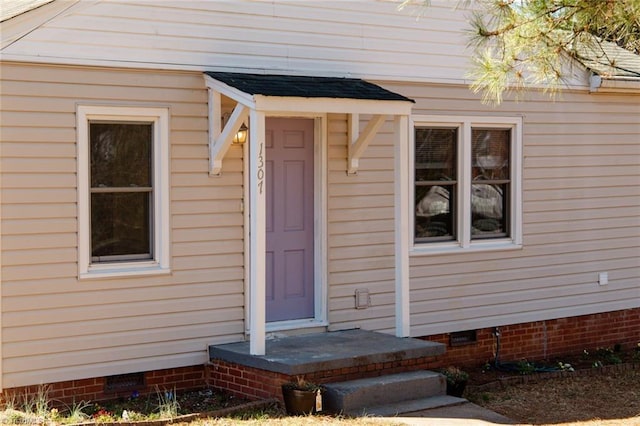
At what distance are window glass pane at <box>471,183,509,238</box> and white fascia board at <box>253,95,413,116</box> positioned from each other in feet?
8.01

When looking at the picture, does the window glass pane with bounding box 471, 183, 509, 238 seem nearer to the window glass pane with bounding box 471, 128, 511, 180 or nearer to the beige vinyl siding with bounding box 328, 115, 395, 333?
the window glass pane with bounding box 471, 128, 511, 180

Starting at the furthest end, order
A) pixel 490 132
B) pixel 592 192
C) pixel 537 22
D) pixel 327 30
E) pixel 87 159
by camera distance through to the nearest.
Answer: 1. pixel 592 192
2. pixel 490 132
3. pixel 327 30
4. pixel 87 159
5. pixel 537 22

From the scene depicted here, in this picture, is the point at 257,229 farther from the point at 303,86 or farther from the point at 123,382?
the point at 123,382

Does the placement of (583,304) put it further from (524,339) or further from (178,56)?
(178,56)

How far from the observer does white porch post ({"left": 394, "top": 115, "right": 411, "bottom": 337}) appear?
1014 cm

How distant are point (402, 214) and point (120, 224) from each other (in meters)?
2.84

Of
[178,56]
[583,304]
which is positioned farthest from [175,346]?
[583,304]

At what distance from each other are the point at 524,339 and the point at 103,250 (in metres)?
5.75

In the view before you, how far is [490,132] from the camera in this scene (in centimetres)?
1212

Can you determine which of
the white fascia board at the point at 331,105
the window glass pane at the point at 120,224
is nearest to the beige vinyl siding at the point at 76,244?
the window glass pane at the point at 120,224

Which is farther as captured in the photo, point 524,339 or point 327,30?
point 524,339

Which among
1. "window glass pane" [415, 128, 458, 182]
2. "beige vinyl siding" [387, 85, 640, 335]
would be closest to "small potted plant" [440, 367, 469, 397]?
"beige vinyl siding" [387, 85, 640, 335]

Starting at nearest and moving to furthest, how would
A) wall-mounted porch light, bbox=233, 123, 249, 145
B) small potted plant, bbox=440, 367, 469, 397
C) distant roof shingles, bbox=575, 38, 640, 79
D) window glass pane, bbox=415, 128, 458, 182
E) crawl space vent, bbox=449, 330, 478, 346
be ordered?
small potted plant, bbox=440, 367, 469, 397 → wall-mounted porch light, bbox=233, 123, 249, 145 → window glass pane, bbox=415, 128, 458, 182 → crawl space vent, bbox=449, 330, 478, 346 → distant roof shingles, bbox=575, 38, 640, 79

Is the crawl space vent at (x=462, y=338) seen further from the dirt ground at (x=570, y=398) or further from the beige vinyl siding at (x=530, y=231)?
the dirt ground at (x=570, y=398)
